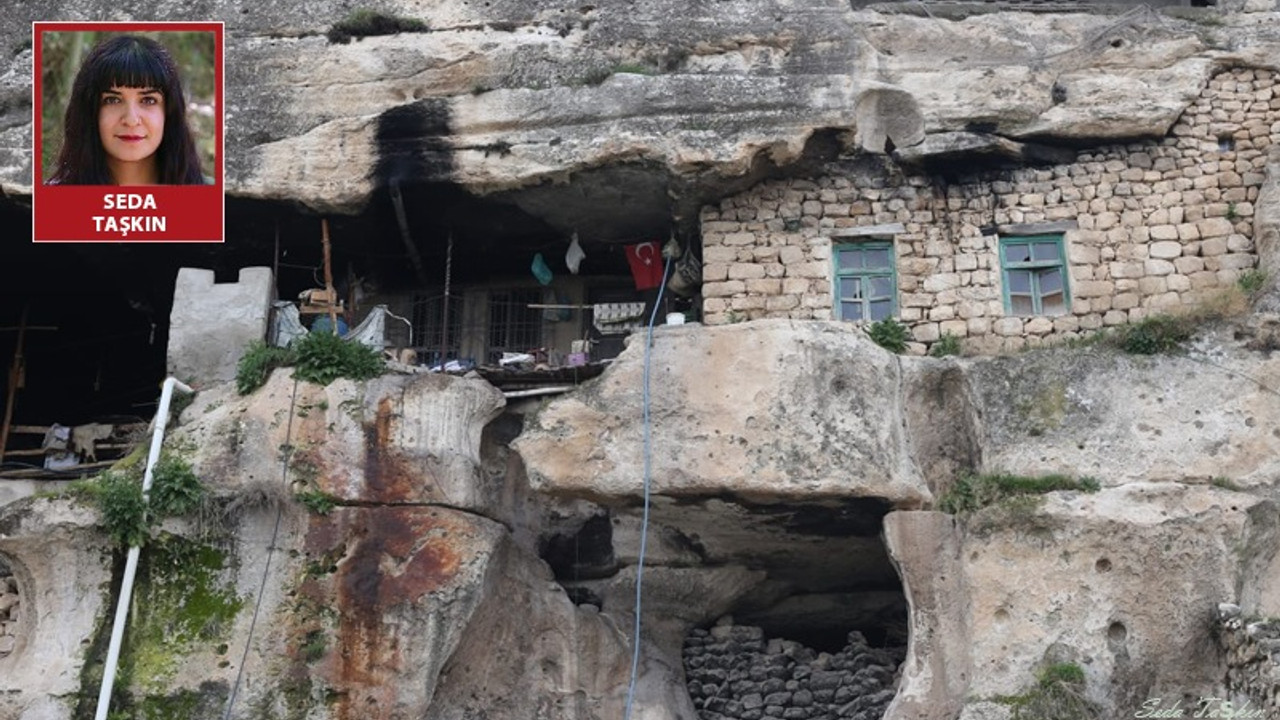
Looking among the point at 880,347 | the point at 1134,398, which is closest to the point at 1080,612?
the point at 1134,398

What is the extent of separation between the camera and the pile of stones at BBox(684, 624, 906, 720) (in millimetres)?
13250

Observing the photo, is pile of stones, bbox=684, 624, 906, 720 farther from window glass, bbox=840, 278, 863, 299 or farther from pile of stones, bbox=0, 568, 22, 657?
pile of stones, bbox=0, 568, 22, 657

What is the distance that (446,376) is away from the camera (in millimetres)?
12867

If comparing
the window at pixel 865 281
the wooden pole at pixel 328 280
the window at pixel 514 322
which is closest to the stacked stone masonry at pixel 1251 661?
the window at pixel 865 281

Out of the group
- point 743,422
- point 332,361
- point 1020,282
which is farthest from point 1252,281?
point 332,361

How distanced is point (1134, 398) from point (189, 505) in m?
7.66

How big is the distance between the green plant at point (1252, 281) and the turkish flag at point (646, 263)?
17.5ft

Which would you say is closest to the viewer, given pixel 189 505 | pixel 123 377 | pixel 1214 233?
pixel 189 505

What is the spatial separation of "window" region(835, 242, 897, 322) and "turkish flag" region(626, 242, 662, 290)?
206 centimetres

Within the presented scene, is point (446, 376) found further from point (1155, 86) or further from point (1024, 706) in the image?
point (1155, 86)

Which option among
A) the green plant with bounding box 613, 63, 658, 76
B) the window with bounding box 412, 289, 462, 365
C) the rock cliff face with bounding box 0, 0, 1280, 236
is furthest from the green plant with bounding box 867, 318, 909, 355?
the window with bounding box 412, 289, 462, 365

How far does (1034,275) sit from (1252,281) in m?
1.80

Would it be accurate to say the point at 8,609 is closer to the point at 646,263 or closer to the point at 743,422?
the point at 743,422

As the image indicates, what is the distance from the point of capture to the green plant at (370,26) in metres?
14.5
